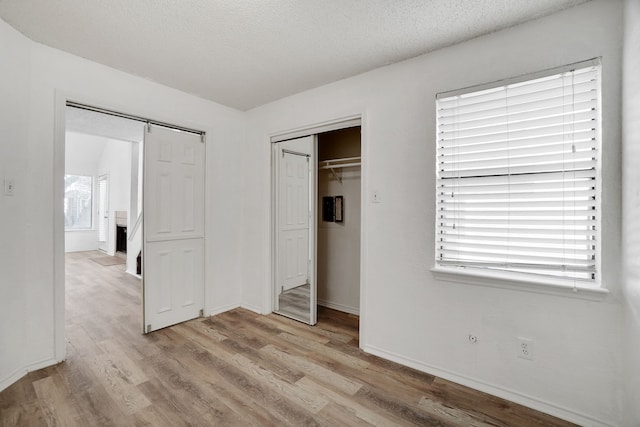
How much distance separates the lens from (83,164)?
7977 millimetres

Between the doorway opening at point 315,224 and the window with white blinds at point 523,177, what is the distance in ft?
4.32

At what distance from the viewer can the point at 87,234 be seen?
807 centimetres

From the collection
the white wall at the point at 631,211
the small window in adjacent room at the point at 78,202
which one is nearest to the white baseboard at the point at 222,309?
the white wall at the point at 631,211

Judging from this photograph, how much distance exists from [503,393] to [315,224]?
79.7 inches

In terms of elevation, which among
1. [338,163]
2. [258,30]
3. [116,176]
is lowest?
[338,163]

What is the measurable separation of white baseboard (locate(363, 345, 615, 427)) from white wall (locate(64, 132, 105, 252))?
8779 millimetres

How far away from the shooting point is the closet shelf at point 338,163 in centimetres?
340

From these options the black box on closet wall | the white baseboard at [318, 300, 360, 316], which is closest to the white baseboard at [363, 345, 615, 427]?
the white baseboard at [318, 300, 360, 316]

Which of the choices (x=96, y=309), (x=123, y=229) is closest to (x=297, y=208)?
(x=96, y=309)

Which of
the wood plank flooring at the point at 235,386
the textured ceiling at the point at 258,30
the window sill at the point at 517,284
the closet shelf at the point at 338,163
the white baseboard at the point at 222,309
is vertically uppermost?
the textured ceiling at the point at 258,30

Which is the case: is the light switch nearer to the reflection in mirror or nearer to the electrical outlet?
the reflection in mirror

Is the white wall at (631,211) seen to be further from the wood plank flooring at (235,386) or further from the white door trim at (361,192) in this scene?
the white door trim at (361,192)

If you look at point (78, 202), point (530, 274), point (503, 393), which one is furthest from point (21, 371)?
point (78, 202)

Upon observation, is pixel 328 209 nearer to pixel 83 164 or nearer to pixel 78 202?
pixel 83 164
